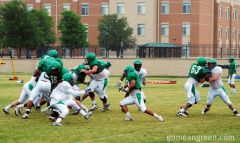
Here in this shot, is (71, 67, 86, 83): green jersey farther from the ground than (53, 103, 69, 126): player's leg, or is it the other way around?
(71, 67, 86, 83): green jersey

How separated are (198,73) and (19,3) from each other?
6069 centimetres

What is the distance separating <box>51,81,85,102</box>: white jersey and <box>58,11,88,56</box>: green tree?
6361 centimetres

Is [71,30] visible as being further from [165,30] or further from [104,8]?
[165,30]

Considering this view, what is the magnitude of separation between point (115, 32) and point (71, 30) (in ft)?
21.6

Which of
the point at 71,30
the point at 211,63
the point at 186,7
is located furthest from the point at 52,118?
the point at 186,7

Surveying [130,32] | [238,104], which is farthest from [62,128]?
[130,32]

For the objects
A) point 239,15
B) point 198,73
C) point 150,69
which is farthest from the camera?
point 239,15

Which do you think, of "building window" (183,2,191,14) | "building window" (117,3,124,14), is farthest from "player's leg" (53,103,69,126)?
"building window" (117,3,124,14)

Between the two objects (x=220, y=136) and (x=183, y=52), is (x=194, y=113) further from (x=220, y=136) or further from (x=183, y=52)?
(x=183, y=52)

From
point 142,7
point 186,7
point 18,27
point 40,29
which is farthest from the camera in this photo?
point 142,7

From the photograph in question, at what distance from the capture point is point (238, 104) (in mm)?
25781

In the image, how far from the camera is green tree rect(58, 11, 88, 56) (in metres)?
82.4

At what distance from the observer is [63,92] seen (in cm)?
1819

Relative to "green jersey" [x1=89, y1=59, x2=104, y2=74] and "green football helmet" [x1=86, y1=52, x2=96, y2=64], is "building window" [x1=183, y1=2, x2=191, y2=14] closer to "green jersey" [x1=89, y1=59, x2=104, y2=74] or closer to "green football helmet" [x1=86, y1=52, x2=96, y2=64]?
"green jersey" [x1=89, y1=59, x2=104, y2=74]
